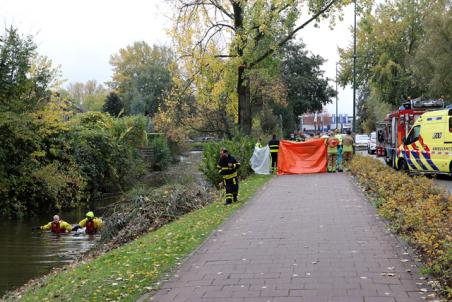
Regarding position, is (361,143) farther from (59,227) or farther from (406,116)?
(59,227)

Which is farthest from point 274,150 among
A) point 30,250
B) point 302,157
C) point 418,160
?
point 30,250

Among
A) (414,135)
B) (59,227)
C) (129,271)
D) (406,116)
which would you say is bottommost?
(59,227)

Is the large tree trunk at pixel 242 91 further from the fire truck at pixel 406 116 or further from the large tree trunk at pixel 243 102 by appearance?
the fire truck at pixel 406 116

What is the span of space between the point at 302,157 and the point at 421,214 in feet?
47.1

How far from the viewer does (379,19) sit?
4775cm

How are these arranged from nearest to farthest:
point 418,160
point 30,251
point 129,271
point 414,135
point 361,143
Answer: point 129,271 < point 30,251 < point 418,160 < point 414,135 < point 361,143

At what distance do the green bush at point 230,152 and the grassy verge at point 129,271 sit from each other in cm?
874

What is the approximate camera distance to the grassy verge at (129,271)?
6.79 metres

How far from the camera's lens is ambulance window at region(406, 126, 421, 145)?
20203mm

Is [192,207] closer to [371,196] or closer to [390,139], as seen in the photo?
[371,196]

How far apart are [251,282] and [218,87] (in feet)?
70.5

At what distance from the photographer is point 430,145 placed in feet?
63.5

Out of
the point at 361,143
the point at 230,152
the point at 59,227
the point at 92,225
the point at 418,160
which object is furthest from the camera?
the point at 361,143

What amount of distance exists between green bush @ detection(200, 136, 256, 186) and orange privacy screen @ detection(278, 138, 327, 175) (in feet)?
4.51
